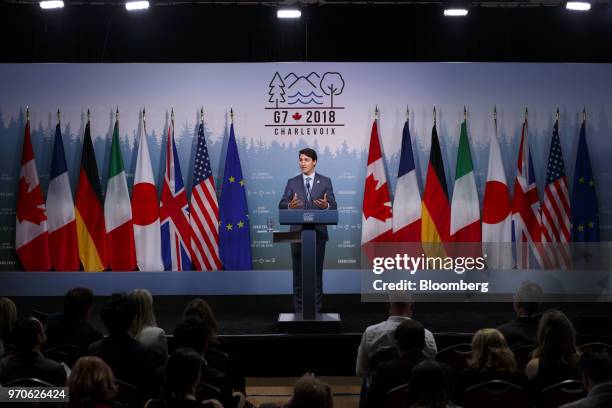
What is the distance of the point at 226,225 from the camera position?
8.88m

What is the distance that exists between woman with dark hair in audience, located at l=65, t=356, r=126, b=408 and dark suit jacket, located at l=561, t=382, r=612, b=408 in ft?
6.91

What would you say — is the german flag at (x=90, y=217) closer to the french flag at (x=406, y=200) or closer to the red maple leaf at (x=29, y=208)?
the red maple leaf at (x=29, y=208)

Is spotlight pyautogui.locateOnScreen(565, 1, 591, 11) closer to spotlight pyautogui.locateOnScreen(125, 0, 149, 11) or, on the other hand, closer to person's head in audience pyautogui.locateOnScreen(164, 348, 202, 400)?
spotlight pyautogui.locateOnScreen(125, 0, 149, 11)

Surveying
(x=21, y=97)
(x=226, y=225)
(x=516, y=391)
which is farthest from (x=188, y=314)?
(x=21, y=97)

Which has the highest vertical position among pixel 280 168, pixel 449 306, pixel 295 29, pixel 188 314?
pixel 295 29

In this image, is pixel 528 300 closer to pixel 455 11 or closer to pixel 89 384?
pixel 89 384

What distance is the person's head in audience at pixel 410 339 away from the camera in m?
4.00

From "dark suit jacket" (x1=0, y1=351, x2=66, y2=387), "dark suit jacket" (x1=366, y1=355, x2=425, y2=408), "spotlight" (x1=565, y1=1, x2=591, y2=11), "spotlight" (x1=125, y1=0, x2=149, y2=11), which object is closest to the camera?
"dark suit jacket" (x1=0, y1=351, x2=66, y2=387)

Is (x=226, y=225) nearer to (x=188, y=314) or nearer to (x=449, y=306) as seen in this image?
(x=449, y=306)

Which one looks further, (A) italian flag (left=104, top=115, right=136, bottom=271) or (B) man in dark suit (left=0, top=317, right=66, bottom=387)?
(A) italian flag (left=104, top=115, right=136, bottom=271)

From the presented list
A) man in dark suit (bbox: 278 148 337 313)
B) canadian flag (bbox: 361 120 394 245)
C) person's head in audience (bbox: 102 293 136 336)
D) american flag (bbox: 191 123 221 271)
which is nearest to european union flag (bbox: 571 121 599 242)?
canadian flag (bbox: 361 120 394 245)

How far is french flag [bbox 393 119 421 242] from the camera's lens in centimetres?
891

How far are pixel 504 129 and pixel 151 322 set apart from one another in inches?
233

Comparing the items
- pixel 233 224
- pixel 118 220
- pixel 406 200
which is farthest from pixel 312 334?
pixel 118 220
